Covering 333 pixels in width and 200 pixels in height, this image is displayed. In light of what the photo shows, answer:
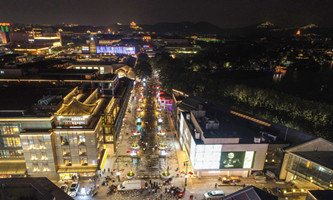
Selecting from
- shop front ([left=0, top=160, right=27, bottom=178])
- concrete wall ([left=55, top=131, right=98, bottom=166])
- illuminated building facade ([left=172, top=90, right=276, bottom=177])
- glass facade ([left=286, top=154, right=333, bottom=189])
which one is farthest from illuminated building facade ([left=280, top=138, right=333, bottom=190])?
shop front ([left=0, top=160, right=27, bottom=178])

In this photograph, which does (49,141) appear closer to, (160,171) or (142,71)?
(160,171)

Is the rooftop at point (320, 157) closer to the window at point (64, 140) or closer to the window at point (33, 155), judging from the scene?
the window at point (64, 140)

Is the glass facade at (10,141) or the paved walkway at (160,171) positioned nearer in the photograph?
the paved walkway at (160,171)

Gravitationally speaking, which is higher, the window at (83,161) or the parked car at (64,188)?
the window at (83,161)

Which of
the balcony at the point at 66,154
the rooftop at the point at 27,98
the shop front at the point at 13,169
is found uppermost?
the rooftop at the point at 27,98

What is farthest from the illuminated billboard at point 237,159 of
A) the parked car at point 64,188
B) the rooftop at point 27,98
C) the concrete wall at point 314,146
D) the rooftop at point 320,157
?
the rooftop at point 27,98

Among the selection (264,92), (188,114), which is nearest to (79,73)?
(188,114)
